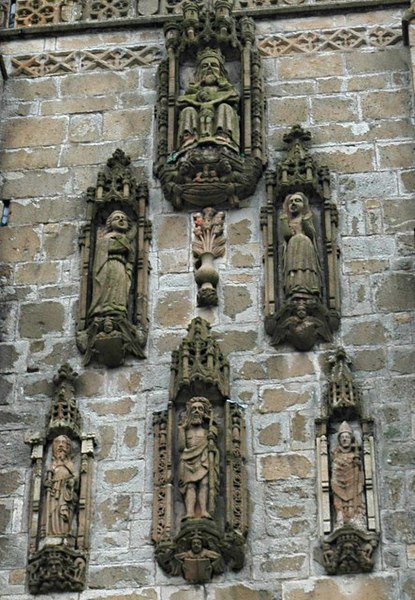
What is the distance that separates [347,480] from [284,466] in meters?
0.54

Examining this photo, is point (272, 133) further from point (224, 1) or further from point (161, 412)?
point (161, 412)

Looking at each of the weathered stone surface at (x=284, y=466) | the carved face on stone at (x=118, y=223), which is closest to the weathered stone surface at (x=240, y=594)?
the weathered stone surface at (x=284, y=466)

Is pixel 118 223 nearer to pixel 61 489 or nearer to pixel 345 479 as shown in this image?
pixel 61 489

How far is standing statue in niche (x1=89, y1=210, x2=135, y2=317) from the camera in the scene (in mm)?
16188

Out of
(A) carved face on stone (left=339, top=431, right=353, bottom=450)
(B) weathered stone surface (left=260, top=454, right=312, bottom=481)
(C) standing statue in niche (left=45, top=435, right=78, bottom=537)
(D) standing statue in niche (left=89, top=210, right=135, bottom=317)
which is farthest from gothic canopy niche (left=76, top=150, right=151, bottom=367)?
(A) carved face on stone (left=339, top=431, right=353, bottom=450)

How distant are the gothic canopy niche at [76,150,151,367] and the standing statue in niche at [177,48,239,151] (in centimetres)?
64

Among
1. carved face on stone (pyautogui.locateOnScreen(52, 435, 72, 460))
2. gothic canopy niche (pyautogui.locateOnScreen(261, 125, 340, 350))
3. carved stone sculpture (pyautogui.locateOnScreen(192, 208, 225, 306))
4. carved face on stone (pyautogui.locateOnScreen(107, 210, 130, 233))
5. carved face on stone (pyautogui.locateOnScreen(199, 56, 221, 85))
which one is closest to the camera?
carved face on stone (pyautogui.locateOnScreen(52, 435, 72, 460))

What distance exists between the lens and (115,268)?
16.4 meters

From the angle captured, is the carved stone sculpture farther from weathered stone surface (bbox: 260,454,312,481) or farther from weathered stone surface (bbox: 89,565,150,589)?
weathered stone surface (bbox: 89,565,150,589)

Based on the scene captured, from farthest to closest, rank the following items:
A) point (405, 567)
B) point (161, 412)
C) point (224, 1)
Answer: point (224, 1) < point (161, 412) < point (405, 567)

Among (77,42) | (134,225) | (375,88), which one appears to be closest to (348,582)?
(134,225)

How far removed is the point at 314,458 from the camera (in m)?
15.2

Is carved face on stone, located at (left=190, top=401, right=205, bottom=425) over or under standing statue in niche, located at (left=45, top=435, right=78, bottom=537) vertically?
over

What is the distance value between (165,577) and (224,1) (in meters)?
6.08
